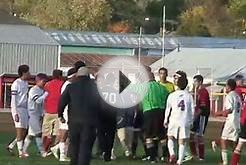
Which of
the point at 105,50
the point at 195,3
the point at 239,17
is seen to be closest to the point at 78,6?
the point at 105,50

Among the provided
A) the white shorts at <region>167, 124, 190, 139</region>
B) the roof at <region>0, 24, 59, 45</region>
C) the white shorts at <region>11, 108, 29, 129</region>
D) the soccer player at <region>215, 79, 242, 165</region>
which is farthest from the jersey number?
the roof at <region>0, 24, 59, 45</region>

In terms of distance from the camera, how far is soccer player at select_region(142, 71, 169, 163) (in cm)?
2281

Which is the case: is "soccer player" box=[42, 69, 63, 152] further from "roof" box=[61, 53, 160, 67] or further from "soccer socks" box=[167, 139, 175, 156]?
"roof" box=[61, 53, 160, 67]

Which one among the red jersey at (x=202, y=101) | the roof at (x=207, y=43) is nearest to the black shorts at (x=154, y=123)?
the red jersey at (x=202, y=101)

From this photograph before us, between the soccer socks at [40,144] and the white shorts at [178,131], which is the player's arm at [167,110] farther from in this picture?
→ the soccer socks at [40,144]

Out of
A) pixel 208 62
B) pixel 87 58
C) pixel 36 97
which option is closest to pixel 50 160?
pixel 36 97

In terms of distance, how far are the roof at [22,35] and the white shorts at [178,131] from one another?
5557 cm

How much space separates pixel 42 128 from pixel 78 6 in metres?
77.6

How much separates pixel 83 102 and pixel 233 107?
224 inches

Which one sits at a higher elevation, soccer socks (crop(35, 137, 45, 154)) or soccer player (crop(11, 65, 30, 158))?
soccer player (crop(11, 65, 30, 158))

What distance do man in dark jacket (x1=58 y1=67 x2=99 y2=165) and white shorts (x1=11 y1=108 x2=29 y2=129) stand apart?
483 cm

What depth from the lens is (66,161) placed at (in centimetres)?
2170

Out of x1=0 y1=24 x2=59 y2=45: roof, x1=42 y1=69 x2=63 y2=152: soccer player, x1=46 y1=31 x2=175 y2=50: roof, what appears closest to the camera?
x1=42 y1=69 x2=63 y2=152: soccer player

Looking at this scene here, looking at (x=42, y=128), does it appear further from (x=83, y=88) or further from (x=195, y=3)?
(x=195, y=3)
